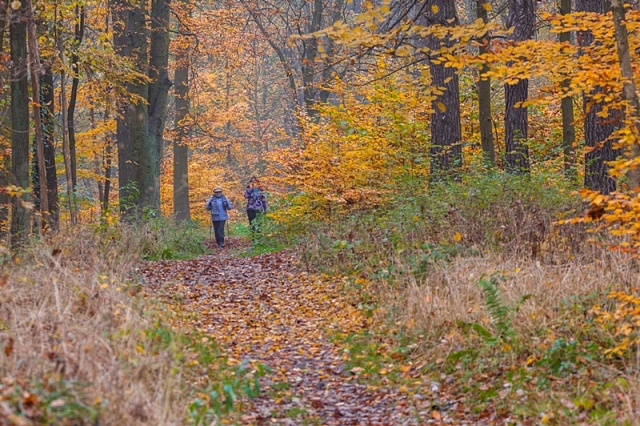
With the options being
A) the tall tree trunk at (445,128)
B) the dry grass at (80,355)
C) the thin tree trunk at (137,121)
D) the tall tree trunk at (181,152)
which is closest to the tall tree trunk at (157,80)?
the thin tree trunk at (137,121)

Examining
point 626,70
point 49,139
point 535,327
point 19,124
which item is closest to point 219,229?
point 49,139

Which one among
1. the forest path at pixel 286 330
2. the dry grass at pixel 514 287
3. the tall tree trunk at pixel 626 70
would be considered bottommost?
the forest path at pixel 286 330

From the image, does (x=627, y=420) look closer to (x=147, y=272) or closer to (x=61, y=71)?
(x=147, y=272)

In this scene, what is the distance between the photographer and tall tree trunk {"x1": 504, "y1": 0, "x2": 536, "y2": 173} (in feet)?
42.3

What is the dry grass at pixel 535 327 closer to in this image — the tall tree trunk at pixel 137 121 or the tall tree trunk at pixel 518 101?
the tall tree trunk at pixel 518 101

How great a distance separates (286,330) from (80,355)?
171 inches

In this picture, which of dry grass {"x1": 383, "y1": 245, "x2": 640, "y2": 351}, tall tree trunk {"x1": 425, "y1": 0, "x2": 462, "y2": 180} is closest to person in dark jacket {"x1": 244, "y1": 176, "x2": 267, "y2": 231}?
tall tree trunk {"x1": 425, "y1": 0, "x2": 462, "y2": 180}

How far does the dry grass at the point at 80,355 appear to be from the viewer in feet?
12.7

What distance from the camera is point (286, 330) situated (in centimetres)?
867

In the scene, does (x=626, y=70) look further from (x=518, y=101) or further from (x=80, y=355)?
(x=518, y=101)

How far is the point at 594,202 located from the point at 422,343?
2.63 meters

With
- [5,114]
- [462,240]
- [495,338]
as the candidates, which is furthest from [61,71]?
[495,338]

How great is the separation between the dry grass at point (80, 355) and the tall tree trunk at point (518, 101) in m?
8.53

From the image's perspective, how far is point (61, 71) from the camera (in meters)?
13.4
